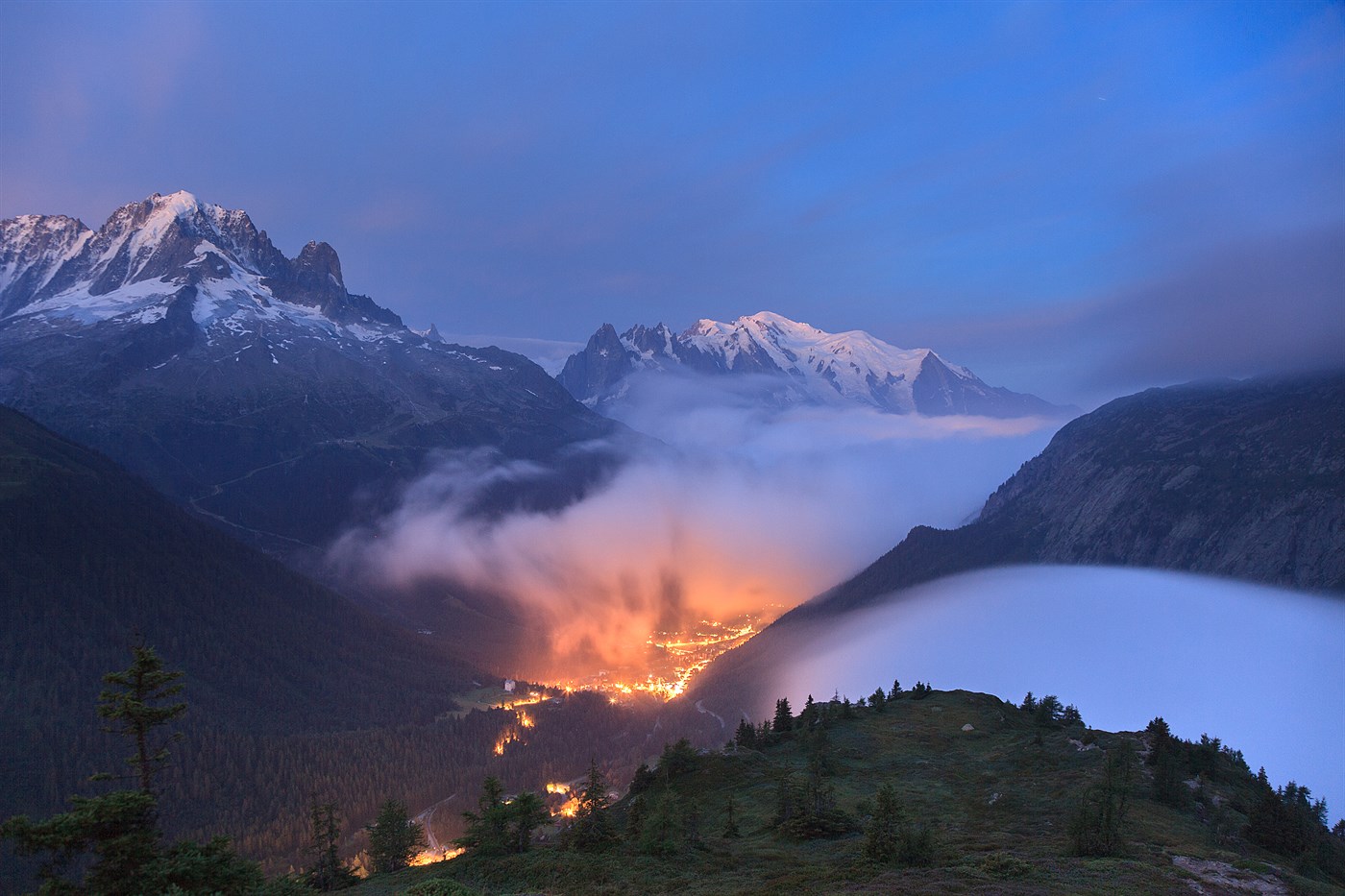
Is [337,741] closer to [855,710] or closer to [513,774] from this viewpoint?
[513,774]

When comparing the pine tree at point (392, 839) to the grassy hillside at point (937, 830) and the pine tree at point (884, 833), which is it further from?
the pine tree at point (884, 833)

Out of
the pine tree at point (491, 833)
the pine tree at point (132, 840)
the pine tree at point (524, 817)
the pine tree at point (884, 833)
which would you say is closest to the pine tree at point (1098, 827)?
the pine tree at point (884, 833)

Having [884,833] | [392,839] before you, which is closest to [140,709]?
[884,833]

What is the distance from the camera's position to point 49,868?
29016 mm

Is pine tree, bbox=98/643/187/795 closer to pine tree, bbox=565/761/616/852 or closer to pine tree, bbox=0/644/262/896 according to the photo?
pine tree, bbox=0/644/262/896

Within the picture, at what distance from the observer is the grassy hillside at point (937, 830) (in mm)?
40969

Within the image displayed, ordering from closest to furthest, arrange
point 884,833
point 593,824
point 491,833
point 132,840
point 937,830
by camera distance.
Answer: point 132,840, point 884,833, point 593,824, point 937,830, point 491,833

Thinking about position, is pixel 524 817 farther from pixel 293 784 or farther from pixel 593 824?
pixel 293 784

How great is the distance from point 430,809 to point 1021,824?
156 metres

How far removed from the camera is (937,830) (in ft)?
179

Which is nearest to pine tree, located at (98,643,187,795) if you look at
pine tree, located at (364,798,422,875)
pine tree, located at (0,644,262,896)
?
pine tree, located at (0,644,262,896)

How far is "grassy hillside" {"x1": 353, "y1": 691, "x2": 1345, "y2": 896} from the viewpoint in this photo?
4097 centimetres

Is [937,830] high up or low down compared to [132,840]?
down

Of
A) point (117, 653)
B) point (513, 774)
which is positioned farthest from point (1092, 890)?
point (117, 653)
